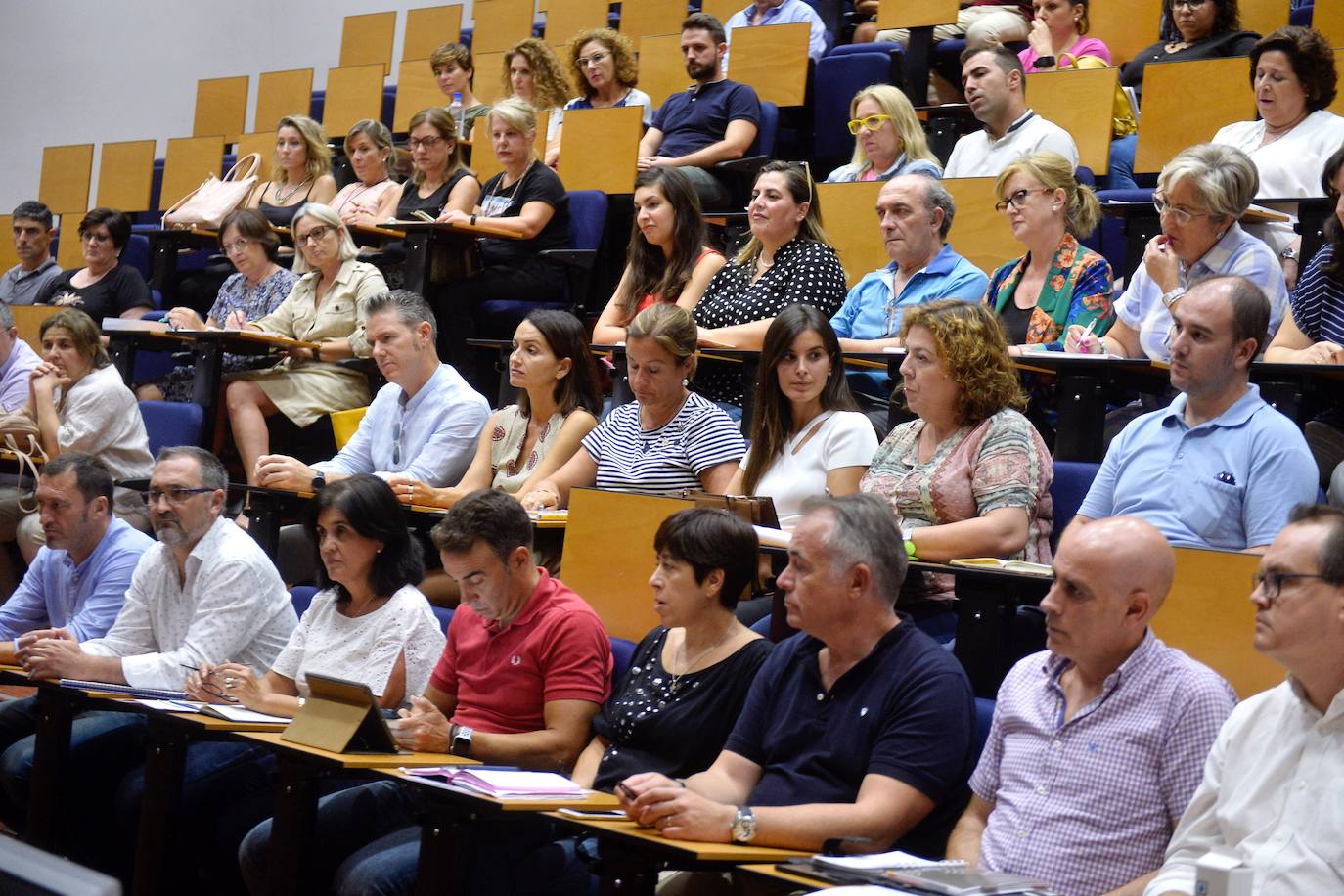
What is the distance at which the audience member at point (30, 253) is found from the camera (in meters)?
5.99

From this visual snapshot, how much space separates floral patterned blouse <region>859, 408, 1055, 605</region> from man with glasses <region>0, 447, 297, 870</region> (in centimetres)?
130

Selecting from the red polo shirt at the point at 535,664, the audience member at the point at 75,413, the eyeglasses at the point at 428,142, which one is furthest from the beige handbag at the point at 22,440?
the red polo shirt at the point at 535,664

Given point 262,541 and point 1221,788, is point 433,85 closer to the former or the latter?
point 262,541

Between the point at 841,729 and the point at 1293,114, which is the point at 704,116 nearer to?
the point at 1293,114

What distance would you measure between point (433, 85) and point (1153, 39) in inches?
135

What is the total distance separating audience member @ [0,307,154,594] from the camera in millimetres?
4340

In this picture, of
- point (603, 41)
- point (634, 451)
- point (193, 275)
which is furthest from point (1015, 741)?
point (193, 275)

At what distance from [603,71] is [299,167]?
133 cm

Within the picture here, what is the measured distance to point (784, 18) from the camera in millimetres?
5723

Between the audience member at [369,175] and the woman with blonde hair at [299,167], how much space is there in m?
0.11

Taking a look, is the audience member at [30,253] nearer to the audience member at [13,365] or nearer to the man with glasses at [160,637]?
the audience member at [13,365]

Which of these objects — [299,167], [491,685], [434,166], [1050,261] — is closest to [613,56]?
[434,166]

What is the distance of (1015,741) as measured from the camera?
2.00m

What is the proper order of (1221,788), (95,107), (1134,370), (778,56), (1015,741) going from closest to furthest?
1. (1221,788)
2. (1015,741)
3. (1134,370)
4. (778,56)
5. (95,107)
